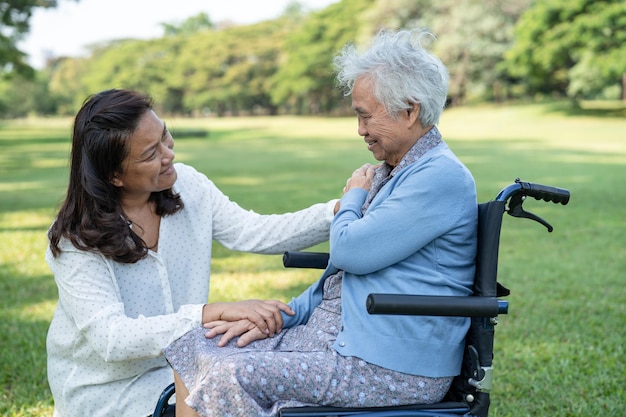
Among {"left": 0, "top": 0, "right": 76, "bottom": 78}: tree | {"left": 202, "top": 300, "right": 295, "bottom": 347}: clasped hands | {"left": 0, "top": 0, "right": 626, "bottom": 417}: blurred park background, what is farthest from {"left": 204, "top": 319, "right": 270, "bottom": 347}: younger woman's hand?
{"left": 0, "top": 0, "right": 76, "bottom": 78}: tree

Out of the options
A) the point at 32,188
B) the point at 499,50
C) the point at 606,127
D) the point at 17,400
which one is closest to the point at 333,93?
the point at 499,50

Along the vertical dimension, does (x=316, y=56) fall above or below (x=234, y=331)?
above

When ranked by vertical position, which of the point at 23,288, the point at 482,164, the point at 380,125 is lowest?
the point at 482,164

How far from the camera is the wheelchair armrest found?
1.88 m

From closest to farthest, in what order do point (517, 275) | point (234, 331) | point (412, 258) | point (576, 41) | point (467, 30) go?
point (412, 258)
point (234, 331)
point (517, 275)
point (576, 41)
point (467, 30)

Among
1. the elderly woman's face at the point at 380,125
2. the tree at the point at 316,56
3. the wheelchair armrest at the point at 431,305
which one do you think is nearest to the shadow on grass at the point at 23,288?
the elderly woman's face at the point at 380,125

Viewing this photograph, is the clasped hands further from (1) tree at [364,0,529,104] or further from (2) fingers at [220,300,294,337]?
(1) tree at [364,0,529,104]

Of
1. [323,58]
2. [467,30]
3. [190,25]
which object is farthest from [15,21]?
[190,25]

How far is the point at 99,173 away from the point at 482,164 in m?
16.9

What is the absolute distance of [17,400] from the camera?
378 cm

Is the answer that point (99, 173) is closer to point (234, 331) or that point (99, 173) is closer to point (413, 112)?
point (234, 331)

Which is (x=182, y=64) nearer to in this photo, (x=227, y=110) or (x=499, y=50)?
(x=227, y=110)

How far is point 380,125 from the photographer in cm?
227

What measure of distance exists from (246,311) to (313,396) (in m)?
0.41
